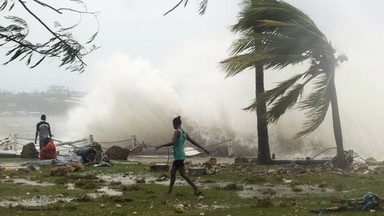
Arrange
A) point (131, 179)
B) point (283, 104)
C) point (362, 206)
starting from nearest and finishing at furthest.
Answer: point (362, 206) < point (131, 179) < point (283, 104)

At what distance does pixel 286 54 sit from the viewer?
15523 mm

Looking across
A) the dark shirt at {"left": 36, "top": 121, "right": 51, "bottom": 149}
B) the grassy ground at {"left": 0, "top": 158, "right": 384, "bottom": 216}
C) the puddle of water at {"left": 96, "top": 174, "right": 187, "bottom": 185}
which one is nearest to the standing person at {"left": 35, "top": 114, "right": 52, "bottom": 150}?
the dark shirt at {"left": 36, "top": 121, "right": 51, "bottom": 149}

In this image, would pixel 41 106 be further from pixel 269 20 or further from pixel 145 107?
pixel 269 20

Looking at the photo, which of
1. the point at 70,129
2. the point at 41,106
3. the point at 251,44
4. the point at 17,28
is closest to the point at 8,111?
the point at 41,106

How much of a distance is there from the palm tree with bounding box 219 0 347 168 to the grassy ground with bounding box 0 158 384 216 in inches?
76.4

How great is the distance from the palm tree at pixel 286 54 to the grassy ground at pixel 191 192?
1.94 m

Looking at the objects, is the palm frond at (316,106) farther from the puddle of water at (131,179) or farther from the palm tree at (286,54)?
the puddle of water at (131,179)

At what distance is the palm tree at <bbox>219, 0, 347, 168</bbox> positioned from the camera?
15.2 m

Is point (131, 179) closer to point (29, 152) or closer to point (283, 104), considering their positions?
point (283, 104)

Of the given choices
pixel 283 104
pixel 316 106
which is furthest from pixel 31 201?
pixel 316 106

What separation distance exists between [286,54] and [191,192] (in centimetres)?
599

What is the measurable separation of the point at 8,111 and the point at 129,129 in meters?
102

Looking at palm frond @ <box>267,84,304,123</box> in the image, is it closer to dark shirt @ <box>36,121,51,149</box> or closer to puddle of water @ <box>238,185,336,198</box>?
puddle of water @ <box>238,185,336,198</box>

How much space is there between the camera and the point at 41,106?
128 m
